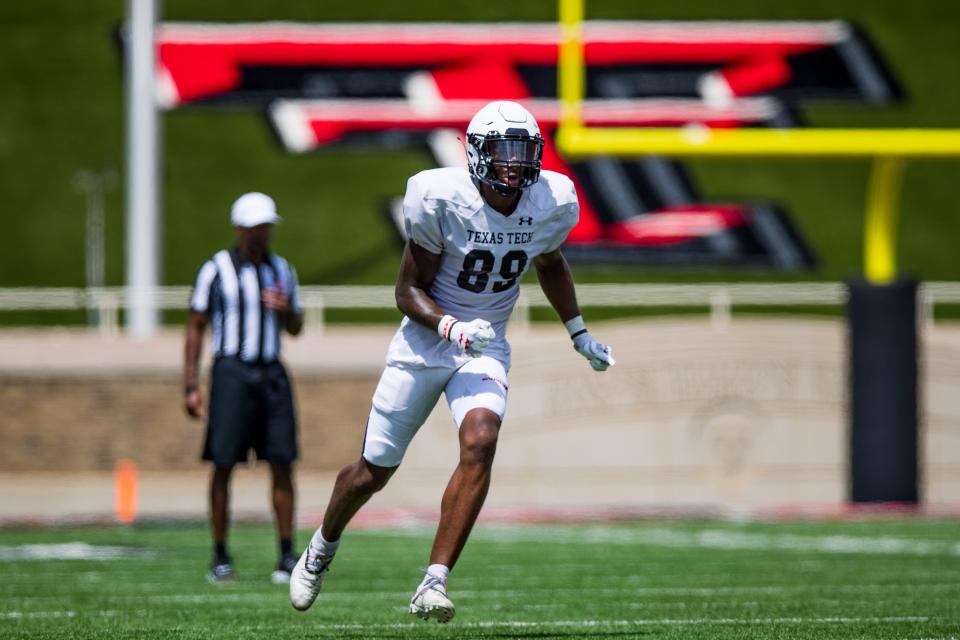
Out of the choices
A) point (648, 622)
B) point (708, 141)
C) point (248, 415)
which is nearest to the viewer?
point (648, 622)

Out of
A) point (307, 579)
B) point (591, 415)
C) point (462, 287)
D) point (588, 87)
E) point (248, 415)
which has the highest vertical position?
point (588, 87)

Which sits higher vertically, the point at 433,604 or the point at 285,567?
the point at 433,604

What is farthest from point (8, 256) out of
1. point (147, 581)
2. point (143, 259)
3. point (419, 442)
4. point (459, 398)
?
point (459, 398)

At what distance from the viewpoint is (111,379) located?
52.3 ft

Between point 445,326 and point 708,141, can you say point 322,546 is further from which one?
point 708,141

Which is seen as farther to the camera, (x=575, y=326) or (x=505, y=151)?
(x=575, y=326)

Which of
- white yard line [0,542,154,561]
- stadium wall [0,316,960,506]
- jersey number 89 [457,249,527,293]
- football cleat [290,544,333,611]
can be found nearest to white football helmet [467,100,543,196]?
jersey number 89 [457,249,527,293]

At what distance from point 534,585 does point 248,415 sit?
150 cm

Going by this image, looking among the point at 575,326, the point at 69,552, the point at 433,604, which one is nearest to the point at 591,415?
the point at 69,552

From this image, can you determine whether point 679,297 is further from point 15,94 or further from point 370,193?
point 15,94

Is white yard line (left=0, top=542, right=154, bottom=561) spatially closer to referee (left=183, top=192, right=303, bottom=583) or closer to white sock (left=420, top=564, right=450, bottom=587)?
referee (left=183, top=192, right=303, bottom=583)

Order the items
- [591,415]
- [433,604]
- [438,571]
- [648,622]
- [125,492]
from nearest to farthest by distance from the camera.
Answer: [433,604] → [438,571] → [648,622] → [125,492] → [591,415]

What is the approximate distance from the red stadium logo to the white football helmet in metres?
17.0

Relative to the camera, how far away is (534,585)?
755 cm
